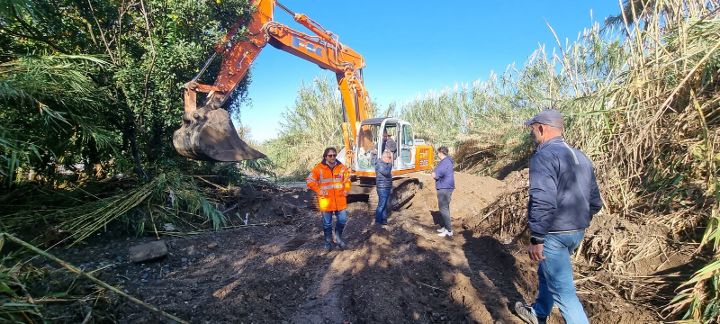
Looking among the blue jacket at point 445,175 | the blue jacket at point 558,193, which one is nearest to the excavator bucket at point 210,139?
the blue jacket at point 445,175

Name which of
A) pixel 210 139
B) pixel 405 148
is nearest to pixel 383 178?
pixel 405 148

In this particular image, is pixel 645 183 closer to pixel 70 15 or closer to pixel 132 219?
pixel 132 219

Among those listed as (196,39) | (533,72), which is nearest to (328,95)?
(533,72)

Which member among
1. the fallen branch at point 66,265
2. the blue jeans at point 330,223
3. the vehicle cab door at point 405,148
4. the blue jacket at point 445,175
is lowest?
the blue jeans at point 330,223

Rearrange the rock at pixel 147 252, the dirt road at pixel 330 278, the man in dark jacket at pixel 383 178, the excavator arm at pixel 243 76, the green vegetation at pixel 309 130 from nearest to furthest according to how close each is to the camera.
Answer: the dirt road at pixel 330 278 < the rock at pixel 147 252 < the excavator arm at pixel 243 76 < the man in dark jacket at pixel 383 178 < the green vegetation at pixel 309 130

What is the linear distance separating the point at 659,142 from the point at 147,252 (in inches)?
243

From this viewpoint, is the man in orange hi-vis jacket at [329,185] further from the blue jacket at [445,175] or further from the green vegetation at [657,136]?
the green vegetation at [657,136]

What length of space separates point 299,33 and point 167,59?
279 cm

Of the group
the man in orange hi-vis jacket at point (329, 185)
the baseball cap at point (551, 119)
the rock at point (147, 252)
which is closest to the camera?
the baseball cap at point (551, 119)

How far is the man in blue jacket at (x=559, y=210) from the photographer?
2.51 meters

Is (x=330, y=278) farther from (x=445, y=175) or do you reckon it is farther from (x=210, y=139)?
(x=210, y=139)

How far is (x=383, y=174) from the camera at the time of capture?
659 centimetres

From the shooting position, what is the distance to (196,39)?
661 centimetres

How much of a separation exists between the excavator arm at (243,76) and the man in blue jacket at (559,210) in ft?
14.2
